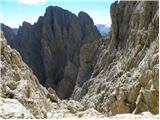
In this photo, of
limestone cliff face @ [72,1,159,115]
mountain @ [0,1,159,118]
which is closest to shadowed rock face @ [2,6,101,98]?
mountain @ [0,1,159,118]

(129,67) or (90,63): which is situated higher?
(90,63)

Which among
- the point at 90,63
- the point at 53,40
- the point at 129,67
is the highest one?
the point at 53,40

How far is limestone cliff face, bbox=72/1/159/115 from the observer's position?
145 feet

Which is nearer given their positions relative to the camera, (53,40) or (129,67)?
(129,67)

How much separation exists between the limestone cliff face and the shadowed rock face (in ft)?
138

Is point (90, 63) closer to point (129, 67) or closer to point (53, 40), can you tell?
point (129, 67)

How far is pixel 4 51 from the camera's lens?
31.5m

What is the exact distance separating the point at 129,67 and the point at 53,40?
90.9m

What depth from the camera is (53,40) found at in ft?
501

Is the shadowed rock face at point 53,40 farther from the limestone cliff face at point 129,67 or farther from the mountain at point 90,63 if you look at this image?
the limestone cliff face at point 129,67

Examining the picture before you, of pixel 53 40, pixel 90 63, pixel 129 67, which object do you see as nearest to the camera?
pixel 129 67

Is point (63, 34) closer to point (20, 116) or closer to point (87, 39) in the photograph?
point (87, 39)

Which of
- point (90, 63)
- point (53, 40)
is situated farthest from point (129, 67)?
point (53, 40)

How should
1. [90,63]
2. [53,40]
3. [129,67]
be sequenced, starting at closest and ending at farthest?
[129,67]
[90,63]
[53,40]
